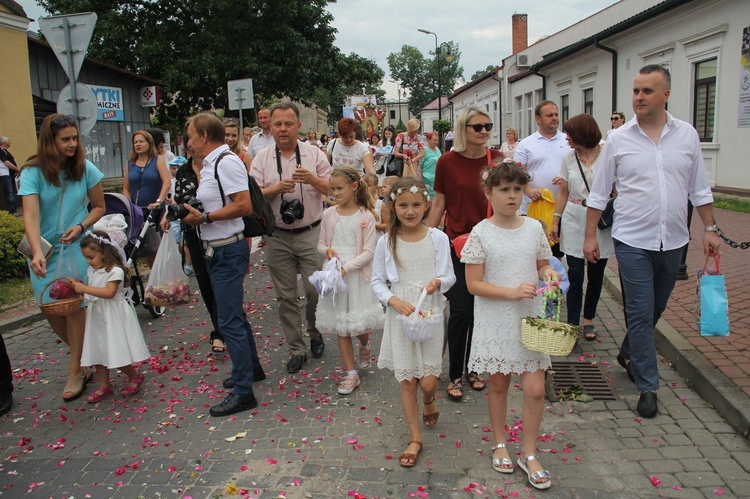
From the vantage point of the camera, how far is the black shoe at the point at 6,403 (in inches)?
185

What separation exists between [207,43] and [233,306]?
23.5 metres

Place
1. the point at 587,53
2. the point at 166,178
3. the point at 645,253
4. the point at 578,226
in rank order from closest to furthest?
the point at 645,253, the point at 578,226, the point at 166,178, the point at 587,53

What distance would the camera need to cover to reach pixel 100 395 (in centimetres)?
489

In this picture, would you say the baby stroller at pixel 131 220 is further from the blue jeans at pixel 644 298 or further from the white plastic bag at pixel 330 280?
the blue jeans at pixel 644 298

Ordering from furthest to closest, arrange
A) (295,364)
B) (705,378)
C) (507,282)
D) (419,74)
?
1. (419,74)
2. (295,364)
3. (705,378)
4. (507,282)

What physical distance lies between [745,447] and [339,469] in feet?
7.97

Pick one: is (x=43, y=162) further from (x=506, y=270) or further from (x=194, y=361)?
(x=506, y=270)

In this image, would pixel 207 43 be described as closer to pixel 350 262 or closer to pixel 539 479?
pixel 350 262

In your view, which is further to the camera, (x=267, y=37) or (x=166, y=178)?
(x=267, y=37)

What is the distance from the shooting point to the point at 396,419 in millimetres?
4285

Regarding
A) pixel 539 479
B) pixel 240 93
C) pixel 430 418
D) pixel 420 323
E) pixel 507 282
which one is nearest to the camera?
A: pixel 539 479

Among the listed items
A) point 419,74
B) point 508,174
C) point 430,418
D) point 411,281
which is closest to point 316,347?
point 430,418

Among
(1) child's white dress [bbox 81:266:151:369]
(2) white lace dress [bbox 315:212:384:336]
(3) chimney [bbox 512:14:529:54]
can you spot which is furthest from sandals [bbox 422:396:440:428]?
(3) chimney [bbox 512:14:529:54]

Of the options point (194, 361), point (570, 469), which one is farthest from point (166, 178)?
point (570, 469)
